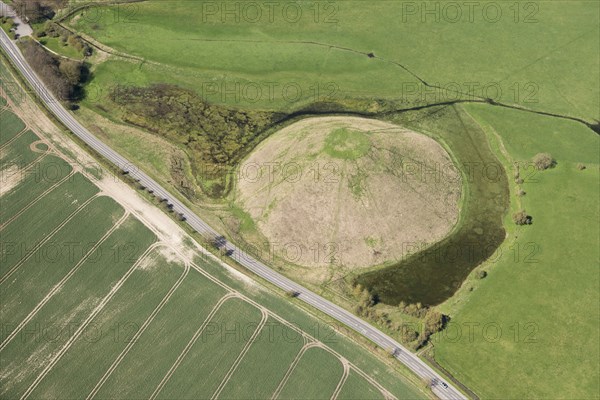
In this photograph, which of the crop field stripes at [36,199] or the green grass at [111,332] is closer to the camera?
the green grass at [111,332]

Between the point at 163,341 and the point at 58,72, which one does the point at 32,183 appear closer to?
the point at 58,72

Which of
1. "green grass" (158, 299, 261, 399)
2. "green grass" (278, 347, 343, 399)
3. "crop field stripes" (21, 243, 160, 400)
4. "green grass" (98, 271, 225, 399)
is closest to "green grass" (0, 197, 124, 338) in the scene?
"crop field stripes" (21, 243, 160, 400)

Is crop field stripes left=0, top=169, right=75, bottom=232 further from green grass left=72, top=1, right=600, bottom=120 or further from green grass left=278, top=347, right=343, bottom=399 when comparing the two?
green grass left=278, top=347, right=343, bottom=399

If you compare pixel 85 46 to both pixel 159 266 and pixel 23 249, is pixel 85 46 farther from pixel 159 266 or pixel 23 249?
pixel 159 266

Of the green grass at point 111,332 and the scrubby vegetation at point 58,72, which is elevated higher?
the scrubby vegetation at point 58,72

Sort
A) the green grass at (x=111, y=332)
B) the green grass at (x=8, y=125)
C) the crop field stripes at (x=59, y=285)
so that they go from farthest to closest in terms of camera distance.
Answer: the green grass at (x=8, y=125)
the crop field stripes at (x=59, y=285)
the green grass at (x=111, y=332)

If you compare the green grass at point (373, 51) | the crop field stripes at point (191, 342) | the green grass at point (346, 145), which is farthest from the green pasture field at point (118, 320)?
the green grass at point (373, 51)

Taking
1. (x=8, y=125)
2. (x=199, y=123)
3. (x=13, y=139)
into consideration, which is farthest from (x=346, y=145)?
(x=8, y=125)

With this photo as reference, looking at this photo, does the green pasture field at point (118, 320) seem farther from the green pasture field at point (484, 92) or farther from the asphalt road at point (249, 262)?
the asphalt road at point (249, 262)
